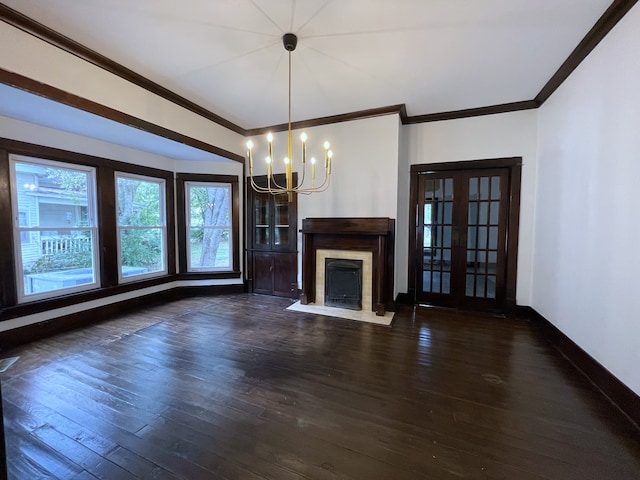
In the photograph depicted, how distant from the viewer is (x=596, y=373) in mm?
2303

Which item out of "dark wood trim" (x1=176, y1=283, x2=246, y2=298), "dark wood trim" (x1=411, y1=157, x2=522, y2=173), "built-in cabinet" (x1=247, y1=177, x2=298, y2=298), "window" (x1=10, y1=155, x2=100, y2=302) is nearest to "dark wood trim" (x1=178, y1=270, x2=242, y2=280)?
"dark wood trim" (x1=176, y1=283, x2=246, y2=298)

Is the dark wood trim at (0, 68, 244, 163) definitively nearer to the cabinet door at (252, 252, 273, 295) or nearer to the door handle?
the cabinet door at (252, 252, 273, 295)

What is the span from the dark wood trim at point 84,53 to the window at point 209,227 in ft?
5.05

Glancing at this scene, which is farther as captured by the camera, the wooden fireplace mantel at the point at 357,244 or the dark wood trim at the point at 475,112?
the wooden fireplace mantel at the point at 357,244

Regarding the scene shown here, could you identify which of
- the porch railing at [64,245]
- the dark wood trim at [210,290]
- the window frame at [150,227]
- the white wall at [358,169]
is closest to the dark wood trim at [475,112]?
the white wall at [358,169]

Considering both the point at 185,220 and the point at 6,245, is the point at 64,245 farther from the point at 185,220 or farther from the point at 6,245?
the point at 185,220

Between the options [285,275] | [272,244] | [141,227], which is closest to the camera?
[141,227]

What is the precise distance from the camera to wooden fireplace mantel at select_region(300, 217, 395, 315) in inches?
155

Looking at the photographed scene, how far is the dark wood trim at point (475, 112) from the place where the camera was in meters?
3.77

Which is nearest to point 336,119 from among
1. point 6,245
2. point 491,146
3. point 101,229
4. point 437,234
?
point 491,146

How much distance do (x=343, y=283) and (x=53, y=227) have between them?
3.94 meters

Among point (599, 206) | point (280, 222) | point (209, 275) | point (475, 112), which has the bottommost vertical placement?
point (209, 275)

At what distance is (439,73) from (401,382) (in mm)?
3276

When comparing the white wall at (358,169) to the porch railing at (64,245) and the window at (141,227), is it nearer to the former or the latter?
the window at (141,227)
